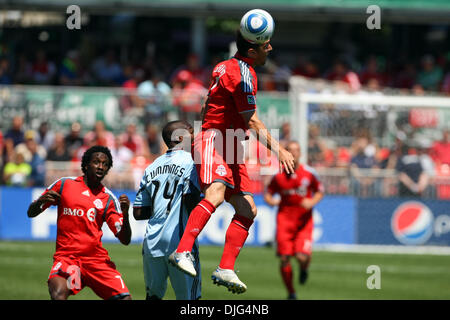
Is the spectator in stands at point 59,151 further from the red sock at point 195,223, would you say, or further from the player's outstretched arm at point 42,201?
the red sock at point 195,223

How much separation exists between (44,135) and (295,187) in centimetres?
853

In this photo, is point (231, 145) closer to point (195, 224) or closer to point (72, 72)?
point (195, 224)

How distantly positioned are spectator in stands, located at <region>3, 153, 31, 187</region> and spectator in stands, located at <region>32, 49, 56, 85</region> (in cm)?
443

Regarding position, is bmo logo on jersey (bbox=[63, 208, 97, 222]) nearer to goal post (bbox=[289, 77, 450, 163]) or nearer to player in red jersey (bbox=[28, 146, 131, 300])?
player in red jersey (bbox=[28, 146, 131, 300])

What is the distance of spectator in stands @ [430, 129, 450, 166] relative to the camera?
2031 cm

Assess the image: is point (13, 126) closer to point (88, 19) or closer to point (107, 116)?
point (107, 116)

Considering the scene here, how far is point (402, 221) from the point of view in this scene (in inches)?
784

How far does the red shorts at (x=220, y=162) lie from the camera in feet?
24.8

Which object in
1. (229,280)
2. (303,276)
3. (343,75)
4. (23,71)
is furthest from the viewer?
(343,75)

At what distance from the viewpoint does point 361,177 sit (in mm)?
19875

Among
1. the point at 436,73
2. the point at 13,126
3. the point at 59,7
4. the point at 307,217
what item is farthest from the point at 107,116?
the point at 436,73

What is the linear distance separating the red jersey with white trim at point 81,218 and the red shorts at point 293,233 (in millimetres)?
5625

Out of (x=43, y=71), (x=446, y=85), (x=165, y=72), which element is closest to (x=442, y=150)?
(x=446, y=85)

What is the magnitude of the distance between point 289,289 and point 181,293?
5.16 metres
